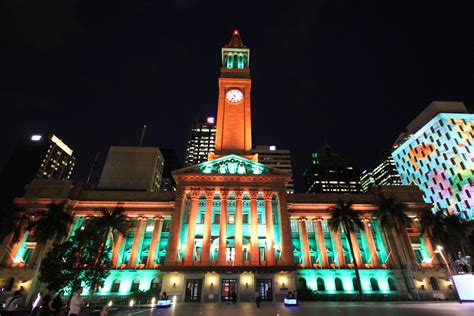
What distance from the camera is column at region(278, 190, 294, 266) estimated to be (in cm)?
4125

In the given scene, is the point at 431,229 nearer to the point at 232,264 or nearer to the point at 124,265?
the point at 232,264

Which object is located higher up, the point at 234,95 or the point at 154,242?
the point at 234,95

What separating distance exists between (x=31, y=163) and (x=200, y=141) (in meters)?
89.2

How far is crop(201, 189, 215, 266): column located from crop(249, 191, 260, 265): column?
23.0 ft

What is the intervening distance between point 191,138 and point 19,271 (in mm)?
118221

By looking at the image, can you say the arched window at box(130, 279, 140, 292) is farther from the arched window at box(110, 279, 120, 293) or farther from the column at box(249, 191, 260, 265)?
the column at box(249, 191, 260, 265)

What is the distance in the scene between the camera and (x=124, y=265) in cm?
4422

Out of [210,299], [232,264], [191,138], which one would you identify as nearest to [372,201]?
[232,264]

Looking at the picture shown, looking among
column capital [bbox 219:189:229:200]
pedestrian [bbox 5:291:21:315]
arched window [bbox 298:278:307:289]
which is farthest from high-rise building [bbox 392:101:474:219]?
pedestrian [bbox 5:291:21:315]

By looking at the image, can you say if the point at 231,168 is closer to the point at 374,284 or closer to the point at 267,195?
the point at 267,195

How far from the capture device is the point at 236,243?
42562mm

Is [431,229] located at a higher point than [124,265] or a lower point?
higher

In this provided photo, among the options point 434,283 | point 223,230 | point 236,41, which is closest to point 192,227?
point 223,230

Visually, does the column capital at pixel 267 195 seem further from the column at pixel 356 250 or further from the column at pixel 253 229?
the column at pixel 356 250
